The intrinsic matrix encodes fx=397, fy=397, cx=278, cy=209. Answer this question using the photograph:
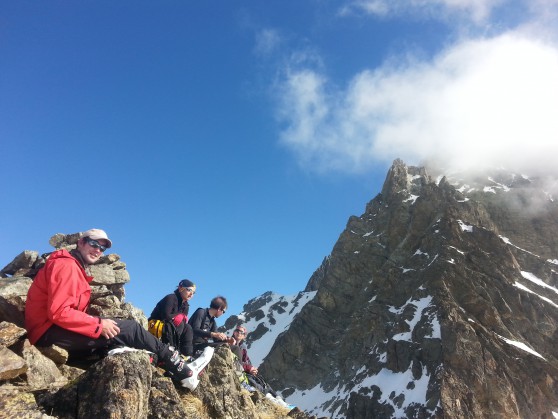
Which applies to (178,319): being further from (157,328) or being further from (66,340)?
(66,340)

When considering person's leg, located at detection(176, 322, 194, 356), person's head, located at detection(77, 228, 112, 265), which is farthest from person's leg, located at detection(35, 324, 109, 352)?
person's leg, located at detection(176, 322, 194, 356)

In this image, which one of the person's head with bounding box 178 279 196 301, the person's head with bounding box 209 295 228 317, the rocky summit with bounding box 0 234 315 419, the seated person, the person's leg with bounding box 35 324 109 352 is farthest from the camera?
the seated person

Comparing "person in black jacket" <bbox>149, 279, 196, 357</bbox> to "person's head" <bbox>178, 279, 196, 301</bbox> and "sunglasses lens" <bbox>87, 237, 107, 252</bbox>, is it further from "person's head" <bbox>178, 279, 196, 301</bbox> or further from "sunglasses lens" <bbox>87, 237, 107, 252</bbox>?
"sunglasses lens" <bbox>87, 237, 107, 252</bbox>

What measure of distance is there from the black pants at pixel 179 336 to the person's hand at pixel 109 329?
2909 millimetres

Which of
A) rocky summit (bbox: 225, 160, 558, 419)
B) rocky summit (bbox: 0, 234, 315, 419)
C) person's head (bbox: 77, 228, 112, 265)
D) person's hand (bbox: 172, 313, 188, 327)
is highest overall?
rocky summit (bbox: 225, 160, 558, 419)

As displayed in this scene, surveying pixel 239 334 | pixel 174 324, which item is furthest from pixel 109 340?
pixel 239 334

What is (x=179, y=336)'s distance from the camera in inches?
→ 401

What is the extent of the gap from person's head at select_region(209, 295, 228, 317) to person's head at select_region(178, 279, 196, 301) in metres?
2.25

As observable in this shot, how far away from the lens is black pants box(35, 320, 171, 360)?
6906mm

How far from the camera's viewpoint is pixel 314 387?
11062 centimetres

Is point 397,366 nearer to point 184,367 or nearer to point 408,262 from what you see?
point 408,262

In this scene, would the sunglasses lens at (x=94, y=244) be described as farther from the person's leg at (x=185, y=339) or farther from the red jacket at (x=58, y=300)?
the person's leg at (x=185, y=339)

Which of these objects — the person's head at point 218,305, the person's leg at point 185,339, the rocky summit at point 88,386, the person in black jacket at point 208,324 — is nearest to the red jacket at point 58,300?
the rocky summit at point 88,386

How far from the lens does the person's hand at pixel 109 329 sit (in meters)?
6.92
